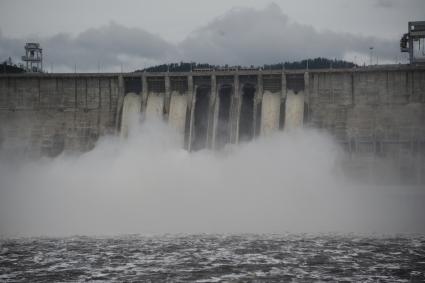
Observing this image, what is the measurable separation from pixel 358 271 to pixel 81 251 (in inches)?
558

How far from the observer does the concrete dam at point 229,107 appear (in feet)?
158

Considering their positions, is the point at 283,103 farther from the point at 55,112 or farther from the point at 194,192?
the point at 55,112

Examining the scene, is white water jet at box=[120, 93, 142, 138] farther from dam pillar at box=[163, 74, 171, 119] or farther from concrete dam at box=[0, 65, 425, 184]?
dam pillar at box=[163, 74, 171, 119]

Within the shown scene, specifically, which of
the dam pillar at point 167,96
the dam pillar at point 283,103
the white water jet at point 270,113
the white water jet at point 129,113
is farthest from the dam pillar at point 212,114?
the white water jet at point 129,113

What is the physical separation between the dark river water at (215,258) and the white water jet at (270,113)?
17101 mm

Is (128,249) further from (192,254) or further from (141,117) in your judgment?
(141,117)

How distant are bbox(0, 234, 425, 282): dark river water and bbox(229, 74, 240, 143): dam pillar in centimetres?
1679

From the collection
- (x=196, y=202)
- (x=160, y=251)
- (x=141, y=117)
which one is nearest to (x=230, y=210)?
(x=196, y=202)

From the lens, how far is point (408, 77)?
4831 centimetres

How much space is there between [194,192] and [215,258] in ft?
54.1

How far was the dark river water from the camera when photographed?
80.1 feet

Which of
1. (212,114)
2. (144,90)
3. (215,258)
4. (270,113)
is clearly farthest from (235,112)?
(215,258)

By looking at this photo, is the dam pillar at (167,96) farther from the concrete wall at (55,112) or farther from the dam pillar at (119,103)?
the concrete wall at (55,112)

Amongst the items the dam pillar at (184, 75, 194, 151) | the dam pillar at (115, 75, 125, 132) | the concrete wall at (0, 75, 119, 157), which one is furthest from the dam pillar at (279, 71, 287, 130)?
the concrete wall at (0, 75, 119, 157)
